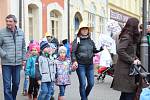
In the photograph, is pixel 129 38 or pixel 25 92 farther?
pixel 25 92

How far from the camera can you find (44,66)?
8273 mm

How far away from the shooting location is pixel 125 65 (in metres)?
7.26

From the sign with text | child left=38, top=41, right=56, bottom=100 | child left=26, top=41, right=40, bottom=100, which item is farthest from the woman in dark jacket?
the sign with text

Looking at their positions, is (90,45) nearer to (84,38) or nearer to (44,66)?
(84,38)

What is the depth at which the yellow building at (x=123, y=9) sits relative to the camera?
109ft

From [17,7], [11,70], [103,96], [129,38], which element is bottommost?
[103,96]

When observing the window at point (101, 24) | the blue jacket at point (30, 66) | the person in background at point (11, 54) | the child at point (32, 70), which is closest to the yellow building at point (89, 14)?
the window at point (101, 24)

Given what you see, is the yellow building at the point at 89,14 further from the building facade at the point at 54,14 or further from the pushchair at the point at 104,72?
the pushchair at the point at 104,72

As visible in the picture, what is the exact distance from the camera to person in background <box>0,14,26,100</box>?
831 centimetres

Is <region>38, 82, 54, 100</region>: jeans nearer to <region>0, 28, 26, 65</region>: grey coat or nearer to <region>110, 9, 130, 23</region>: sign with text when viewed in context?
<region>0, 28, 26, 65</region>: grey coat

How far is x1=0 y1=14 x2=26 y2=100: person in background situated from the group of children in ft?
1.18

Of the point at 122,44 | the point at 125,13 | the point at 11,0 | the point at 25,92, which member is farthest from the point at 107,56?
the point at 125,13

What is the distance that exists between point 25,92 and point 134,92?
400 cm

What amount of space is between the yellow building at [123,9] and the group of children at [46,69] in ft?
77.1
